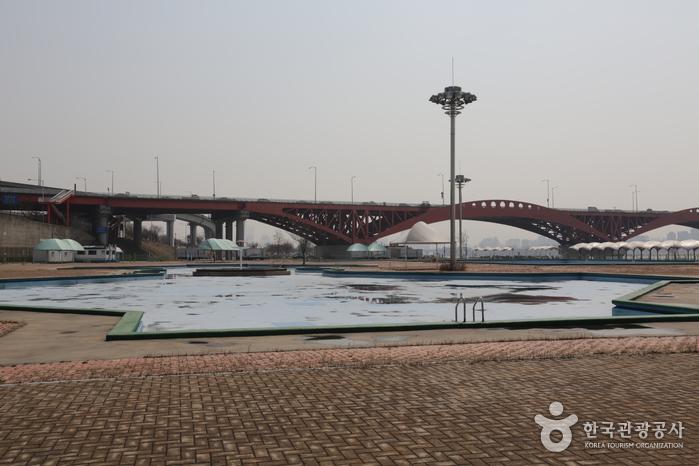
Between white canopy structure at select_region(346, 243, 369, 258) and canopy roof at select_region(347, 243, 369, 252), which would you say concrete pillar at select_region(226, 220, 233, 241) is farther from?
canopy roof at select_region(347, 243, 369, 252)

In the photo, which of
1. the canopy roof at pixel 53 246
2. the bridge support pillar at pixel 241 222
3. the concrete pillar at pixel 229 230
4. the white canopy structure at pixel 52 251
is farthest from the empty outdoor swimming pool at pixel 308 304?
the concrete pillar at pixel 229 230

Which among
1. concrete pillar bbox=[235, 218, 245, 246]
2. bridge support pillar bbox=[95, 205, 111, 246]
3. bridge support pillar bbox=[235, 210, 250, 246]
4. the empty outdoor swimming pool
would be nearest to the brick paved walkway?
the empty outdoor swimming pool

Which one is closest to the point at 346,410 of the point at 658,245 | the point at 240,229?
the point at 658,245

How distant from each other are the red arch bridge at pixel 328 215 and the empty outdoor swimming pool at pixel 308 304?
46.4 metres

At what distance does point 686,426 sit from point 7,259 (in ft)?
242

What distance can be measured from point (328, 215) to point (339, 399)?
108640mm

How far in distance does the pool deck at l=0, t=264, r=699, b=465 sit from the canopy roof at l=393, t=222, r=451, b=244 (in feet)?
124

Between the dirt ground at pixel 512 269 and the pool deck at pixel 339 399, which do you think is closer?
the pool deck at pixel 339 399

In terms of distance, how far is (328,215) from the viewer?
4523 inches

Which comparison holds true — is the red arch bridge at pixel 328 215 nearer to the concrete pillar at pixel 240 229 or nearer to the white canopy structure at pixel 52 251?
the concrete pillar at pixel 240 229

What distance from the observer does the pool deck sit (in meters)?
4.79

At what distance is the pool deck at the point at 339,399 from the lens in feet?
15.7

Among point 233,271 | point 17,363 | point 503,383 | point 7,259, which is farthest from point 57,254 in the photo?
point 503,383

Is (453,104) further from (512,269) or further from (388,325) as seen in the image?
(388,325)
